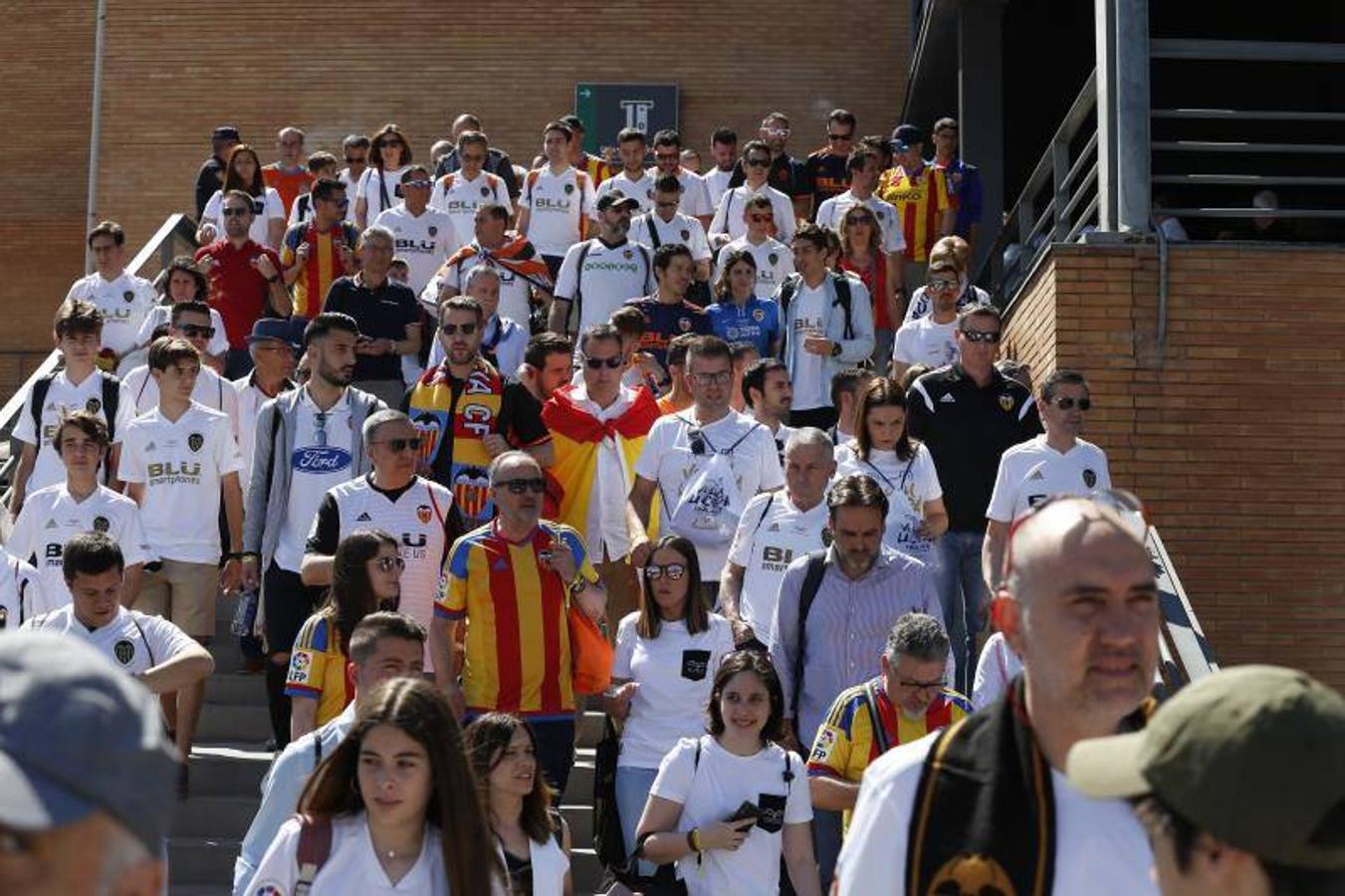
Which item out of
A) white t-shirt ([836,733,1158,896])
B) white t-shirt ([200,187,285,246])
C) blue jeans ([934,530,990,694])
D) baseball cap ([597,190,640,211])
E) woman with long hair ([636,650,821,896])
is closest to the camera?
white t-shirt ([836,733,1158,896])

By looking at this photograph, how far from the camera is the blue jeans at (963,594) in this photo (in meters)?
10.5

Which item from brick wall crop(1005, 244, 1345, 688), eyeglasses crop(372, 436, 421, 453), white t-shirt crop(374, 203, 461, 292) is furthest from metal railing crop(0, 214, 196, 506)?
brick wall crop(1005, 244, 1345, 688)

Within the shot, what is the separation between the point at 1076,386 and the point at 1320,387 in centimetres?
301

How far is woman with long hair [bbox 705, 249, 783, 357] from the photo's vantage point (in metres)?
13.9

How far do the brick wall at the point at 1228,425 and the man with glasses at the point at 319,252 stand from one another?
5.73 metres

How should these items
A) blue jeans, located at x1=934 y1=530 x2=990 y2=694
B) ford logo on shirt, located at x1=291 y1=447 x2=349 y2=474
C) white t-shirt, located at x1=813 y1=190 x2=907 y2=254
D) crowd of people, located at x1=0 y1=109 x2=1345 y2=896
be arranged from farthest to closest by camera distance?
white t-shirt, located at x1=813 y1=190 x2=907 y2=254
ford logo on shirt, located at x1=291 y1=447 x2=349 y2=474
blue jeans, located at x1=934 y1=530 x2=990 y2=694
crowd of people, located at x1=0 y1=109 x2=1345 y2=896

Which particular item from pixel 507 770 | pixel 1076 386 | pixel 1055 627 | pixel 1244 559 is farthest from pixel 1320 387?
pixel 1055 627

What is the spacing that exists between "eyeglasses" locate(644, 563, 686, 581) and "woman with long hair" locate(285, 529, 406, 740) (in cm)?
123

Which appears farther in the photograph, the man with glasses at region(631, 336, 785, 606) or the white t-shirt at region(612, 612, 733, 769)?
the man with glasses at region(631, 336, 785, 606)

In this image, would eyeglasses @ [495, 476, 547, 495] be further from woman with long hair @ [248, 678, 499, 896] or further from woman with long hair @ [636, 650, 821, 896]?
woman with long hair @ [248, 678, 499, 896]

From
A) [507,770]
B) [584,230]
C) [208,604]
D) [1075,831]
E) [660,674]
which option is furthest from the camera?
[584,230]

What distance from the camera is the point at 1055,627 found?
11.0ft

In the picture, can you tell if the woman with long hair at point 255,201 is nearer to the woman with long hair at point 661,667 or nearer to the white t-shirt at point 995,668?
the woman with long hair at point 661,667

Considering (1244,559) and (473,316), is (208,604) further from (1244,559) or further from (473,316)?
(1244,559)
